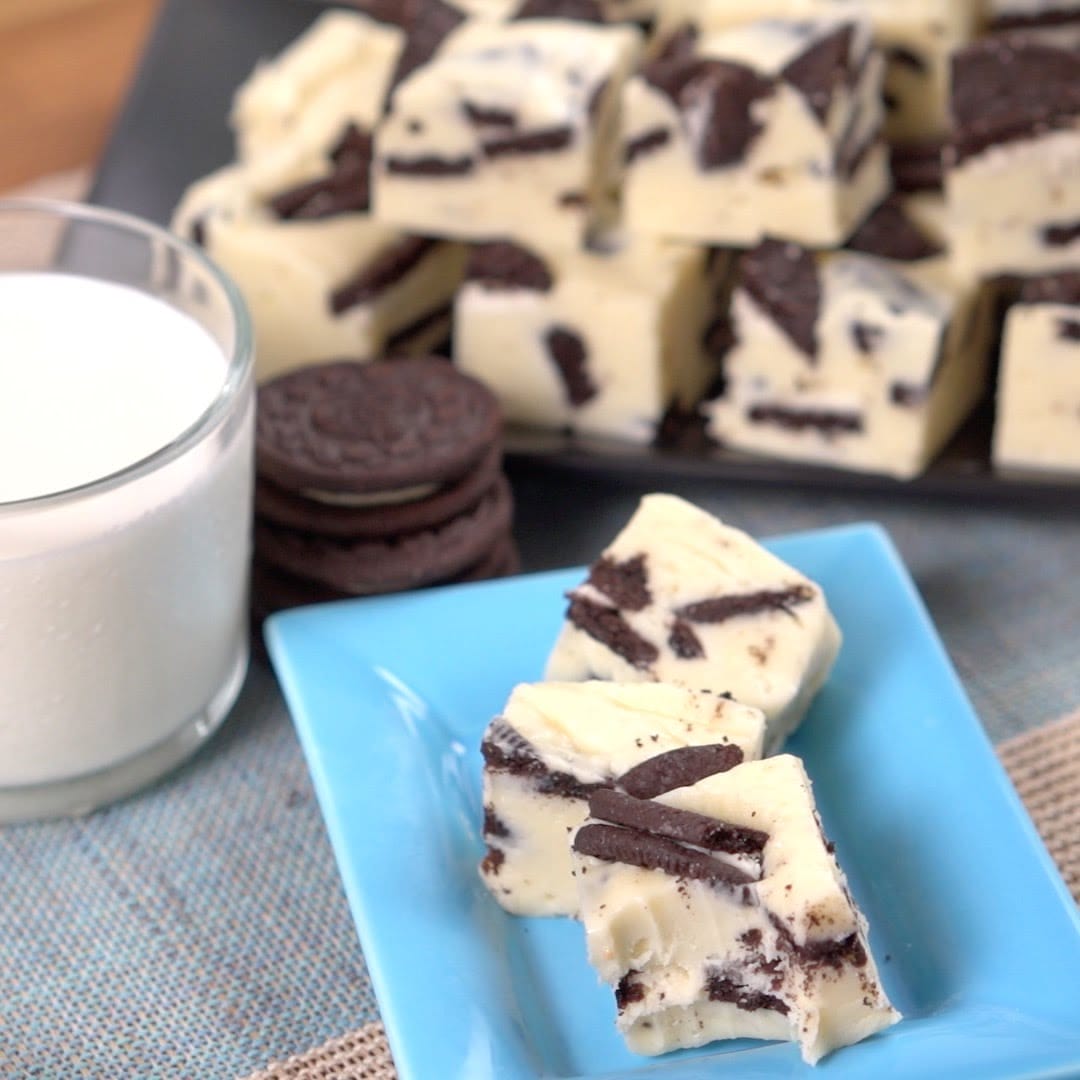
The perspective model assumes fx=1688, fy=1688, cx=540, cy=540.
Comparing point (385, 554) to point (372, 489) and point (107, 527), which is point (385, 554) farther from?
point (107, 527)

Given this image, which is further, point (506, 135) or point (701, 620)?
point (506, 135)

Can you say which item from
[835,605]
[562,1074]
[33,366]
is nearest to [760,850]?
[562,1074]

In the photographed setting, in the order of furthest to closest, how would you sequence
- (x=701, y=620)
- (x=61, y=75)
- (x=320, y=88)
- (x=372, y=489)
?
A: 1. (x=61, y=75)
2. (x=320, y=88)
3. (x=372, y=489)
4. (x=701, y=620)

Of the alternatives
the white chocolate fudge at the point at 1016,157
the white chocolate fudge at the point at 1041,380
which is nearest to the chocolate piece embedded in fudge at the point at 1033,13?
the white chocolate fudge at the point at 1016,157

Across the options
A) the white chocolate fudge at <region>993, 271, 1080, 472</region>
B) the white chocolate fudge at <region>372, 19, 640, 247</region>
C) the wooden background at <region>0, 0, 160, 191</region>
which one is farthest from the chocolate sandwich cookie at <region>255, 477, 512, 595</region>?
the wooden background at <region>0, 0, 160, 191</region>

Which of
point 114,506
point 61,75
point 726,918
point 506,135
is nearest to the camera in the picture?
point 726,918

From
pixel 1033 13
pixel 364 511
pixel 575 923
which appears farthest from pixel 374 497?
pixel 1033 13

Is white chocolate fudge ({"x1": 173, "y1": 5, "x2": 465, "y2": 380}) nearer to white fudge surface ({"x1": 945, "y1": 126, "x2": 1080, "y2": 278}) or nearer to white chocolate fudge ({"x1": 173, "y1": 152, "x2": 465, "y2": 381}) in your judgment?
white chocolate fudge ({"x1": 173, "y1": 152, "x2": 465, "y2": 381})

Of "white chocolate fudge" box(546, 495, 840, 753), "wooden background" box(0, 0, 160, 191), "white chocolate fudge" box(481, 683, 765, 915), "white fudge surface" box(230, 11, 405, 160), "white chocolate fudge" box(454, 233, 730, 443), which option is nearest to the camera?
"white chocolate fudge" box(481, 683, 765, 915)
